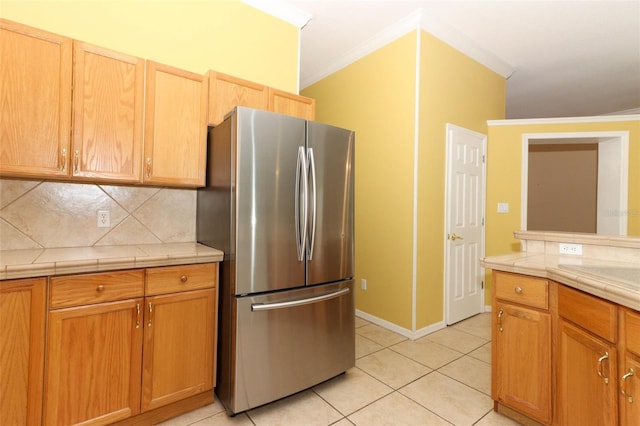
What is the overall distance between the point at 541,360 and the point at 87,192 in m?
2.80

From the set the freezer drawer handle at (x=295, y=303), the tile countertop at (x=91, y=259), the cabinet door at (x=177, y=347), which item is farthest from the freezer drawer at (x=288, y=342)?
the tile countertop at (x=91, y=259)

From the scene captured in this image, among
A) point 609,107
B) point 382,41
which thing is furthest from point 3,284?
point 609,107

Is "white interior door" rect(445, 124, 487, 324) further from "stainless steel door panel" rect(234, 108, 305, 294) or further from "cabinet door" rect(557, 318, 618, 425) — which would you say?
"stainless steel door panel" rect(234, 108, 305, 294)

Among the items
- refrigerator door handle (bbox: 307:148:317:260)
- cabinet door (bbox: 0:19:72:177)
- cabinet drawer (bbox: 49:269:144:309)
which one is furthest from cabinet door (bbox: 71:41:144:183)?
refrigerator door handle (bbox: 307:148:317:260)

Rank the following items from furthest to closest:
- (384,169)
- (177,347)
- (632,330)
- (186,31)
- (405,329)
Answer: (384,169)
(405,329)
(186,31)
(177,347)
(632,330)

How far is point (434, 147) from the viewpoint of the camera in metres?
3.02

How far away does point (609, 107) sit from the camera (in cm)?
523

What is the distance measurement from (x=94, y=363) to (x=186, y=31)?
2.23m

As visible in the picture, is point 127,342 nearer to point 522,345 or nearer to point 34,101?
point 34,101

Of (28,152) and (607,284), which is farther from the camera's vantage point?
(28,152)

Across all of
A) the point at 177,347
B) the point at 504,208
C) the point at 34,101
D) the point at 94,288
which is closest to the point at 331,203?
the point at 177,347

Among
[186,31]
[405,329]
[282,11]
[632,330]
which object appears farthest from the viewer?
[405,329]

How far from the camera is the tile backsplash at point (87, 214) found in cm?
175

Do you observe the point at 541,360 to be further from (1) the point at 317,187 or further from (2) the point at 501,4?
(2) the point at 501,4
